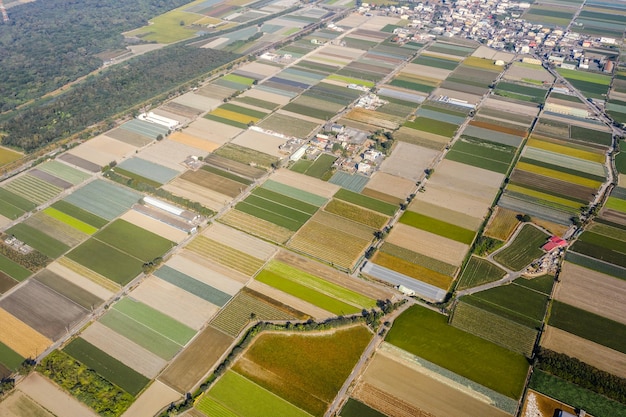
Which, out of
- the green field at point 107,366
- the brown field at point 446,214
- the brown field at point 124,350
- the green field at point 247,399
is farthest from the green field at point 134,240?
the brown field at point 446,214

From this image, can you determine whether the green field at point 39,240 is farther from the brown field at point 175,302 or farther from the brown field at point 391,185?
the brown field at point 391,185

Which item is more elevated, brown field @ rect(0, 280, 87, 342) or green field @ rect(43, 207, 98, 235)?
green field @ rect(43, 207, 98, 235)

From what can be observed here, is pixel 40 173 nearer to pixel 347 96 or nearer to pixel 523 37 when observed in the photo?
pixel 347 96

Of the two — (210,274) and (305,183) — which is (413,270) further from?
(210,274)

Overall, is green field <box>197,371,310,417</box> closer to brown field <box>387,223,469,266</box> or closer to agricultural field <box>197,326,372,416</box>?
agricultural field <box>197,326,372,416</box>

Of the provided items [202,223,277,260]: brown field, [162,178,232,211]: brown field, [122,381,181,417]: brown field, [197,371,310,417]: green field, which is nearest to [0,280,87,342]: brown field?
[122,381,181,417]: brown field

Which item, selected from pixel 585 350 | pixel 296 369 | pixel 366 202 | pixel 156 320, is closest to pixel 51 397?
pixel 156 320
